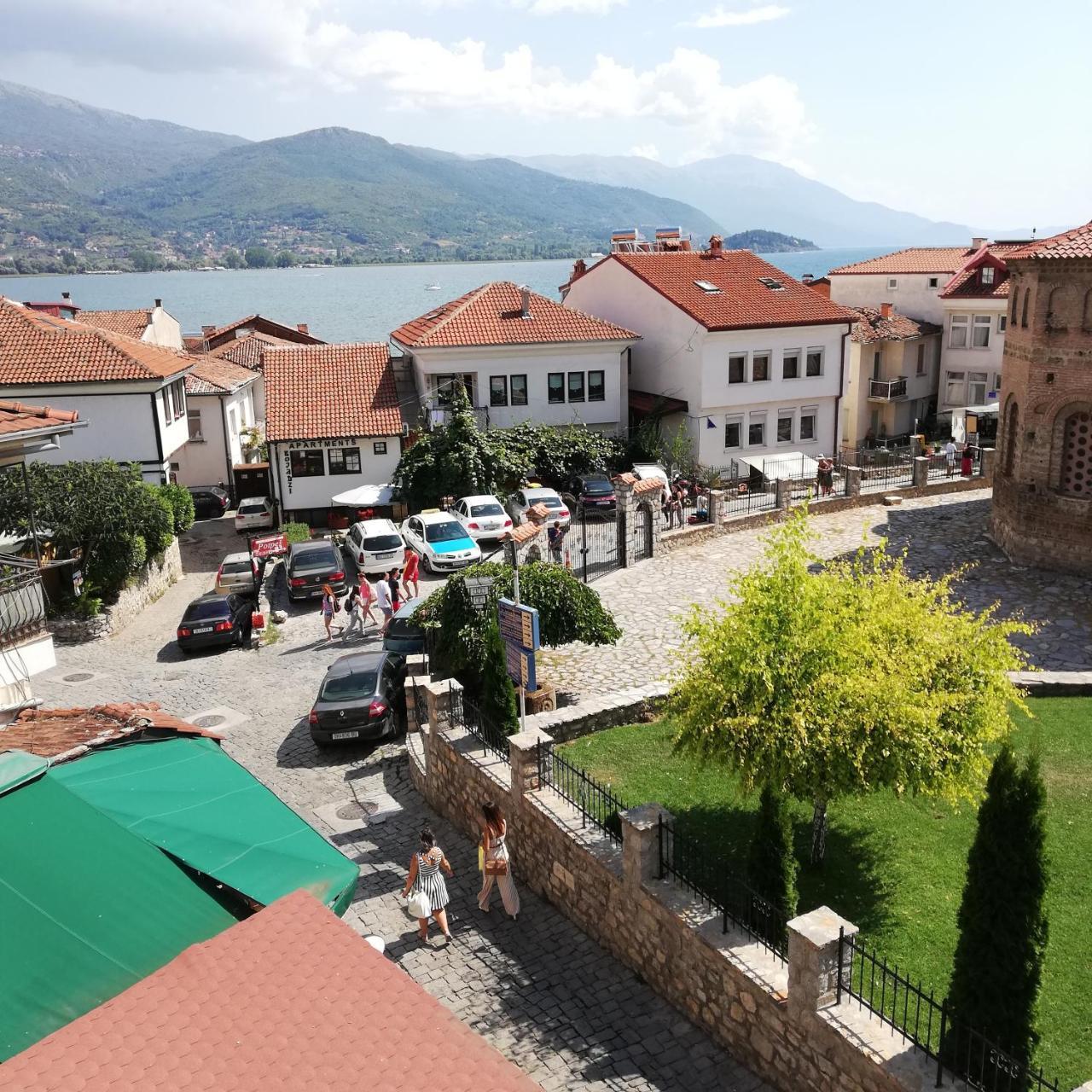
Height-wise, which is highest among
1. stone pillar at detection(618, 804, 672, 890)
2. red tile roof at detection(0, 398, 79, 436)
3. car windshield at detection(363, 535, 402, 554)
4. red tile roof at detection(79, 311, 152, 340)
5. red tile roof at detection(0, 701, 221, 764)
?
red tile roof at detection(79, 311, 152, 340)

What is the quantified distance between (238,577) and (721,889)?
68.5 feet

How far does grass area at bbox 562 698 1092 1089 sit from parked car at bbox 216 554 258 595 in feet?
51.0

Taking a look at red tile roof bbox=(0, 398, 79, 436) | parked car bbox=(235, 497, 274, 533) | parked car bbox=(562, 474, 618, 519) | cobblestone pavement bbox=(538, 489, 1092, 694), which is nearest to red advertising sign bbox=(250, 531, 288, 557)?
cobblestone pavement bbox=(538, 489, 1092, 694)

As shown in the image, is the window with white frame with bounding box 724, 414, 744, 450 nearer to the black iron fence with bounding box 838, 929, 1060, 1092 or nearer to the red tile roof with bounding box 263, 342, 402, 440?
the red tile roof with bounding box 263, 342, 402, 440

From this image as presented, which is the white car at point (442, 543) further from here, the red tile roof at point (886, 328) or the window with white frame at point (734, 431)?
the red tile roof at point (886, 328)

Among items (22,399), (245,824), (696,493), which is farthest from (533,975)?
(22,399)

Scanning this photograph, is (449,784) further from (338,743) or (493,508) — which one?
(493,508)

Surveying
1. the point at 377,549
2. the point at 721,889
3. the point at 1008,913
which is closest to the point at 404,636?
the point at 377,549

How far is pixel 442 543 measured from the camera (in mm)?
29562

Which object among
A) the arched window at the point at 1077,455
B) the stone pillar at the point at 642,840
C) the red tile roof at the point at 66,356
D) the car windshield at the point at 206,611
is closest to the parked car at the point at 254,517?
the red tile roof at the point at 66,356

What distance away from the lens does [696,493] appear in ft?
116

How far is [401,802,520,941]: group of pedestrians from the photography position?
12.1 metres

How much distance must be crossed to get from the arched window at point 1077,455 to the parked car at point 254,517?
26417 millimetres

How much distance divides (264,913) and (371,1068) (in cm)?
206
